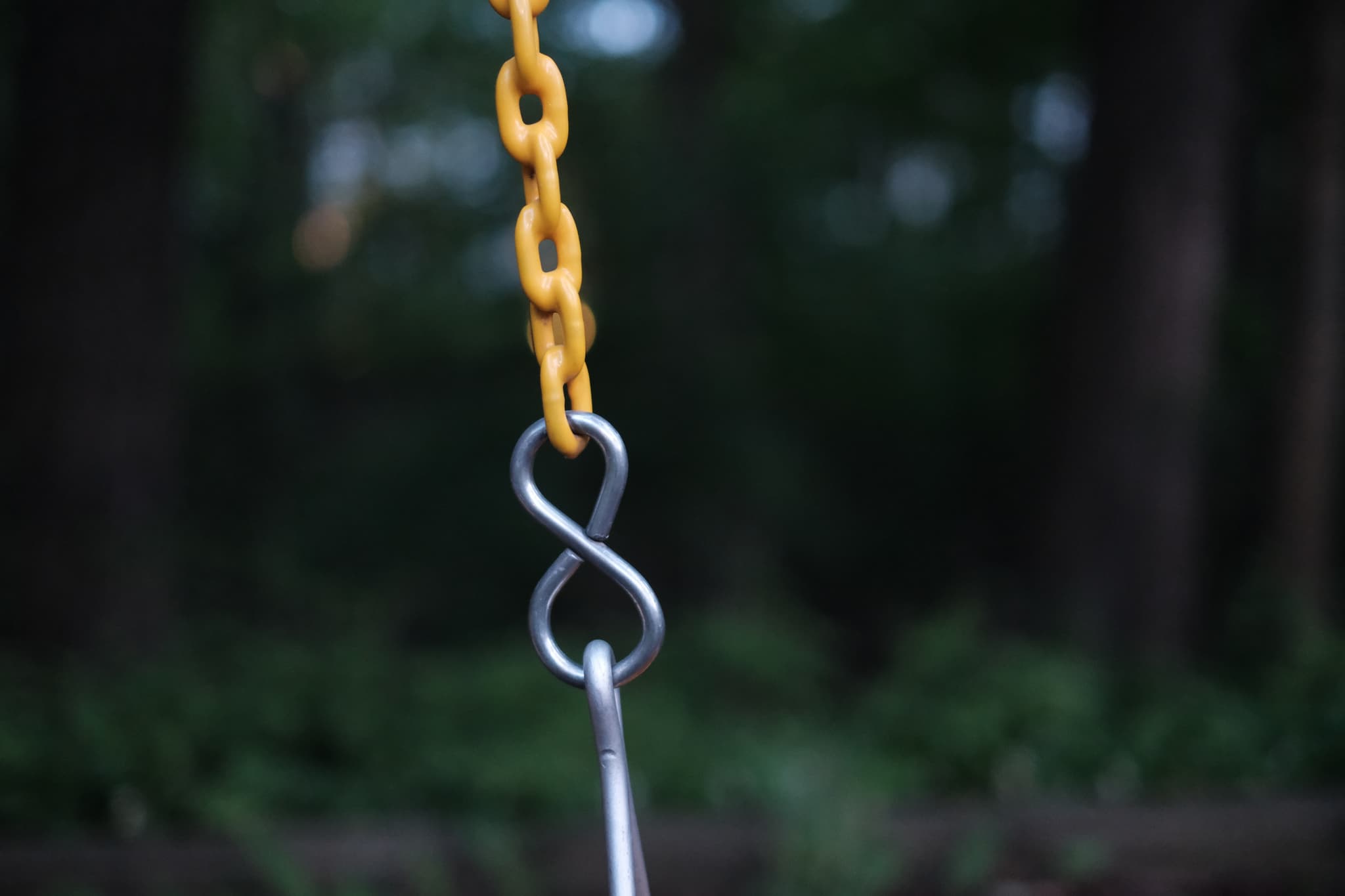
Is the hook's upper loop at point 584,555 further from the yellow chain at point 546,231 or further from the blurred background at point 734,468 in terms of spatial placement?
the blurred background at point 734,468

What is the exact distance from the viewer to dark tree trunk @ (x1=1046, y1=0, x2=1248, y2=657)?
15.1ft

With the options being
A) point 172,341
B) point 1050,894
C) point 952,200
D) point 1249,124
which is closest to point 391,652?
point 172,341

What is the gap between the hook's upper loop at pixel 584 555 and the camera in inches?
41.4

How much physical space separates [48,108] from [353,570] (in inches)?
135

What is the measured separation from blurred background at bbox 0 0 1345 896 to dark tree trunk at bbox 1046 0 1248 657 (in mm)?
22

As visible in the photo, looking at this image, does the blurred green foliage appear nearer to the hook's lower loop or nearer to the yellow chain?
the hook's lower loop

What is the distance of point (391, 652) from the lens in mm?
4500

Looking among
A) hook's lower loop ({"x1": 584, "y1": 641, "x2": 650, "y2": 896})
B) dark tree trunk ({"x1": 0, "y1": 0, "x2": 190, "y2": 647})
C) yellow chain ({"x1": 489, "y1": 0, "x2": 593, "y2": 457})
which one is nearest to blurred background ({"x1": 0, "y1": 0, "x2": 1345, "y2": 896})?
dark tree trunk ({"x1": 0, "y1": 0, "x2": 190, "y2": 647})

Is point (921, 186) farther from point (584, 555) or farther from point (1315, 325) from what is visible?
point (584, 555)

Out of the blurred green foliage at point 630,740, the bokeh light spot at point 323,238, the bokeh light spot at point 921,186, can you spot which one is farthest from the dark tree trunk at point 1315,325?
the bokeh light spot at point 323,238

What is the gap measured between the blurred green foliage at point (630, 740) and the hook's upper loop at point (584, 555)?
1823 mm

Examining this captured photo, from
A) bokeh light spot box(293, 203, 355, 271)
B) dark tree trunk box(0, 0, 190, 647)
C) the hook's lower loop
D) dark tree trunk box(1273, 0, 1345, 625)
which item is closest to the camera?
the hook's lower loop

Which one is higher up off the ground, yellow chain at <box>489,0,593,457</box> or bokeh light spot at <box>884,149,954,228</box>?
bokeh light spot at <box>884,149,954,228</box>

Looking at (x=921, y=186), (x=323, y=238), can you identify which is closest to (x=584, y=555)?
(x=323, y=238)
